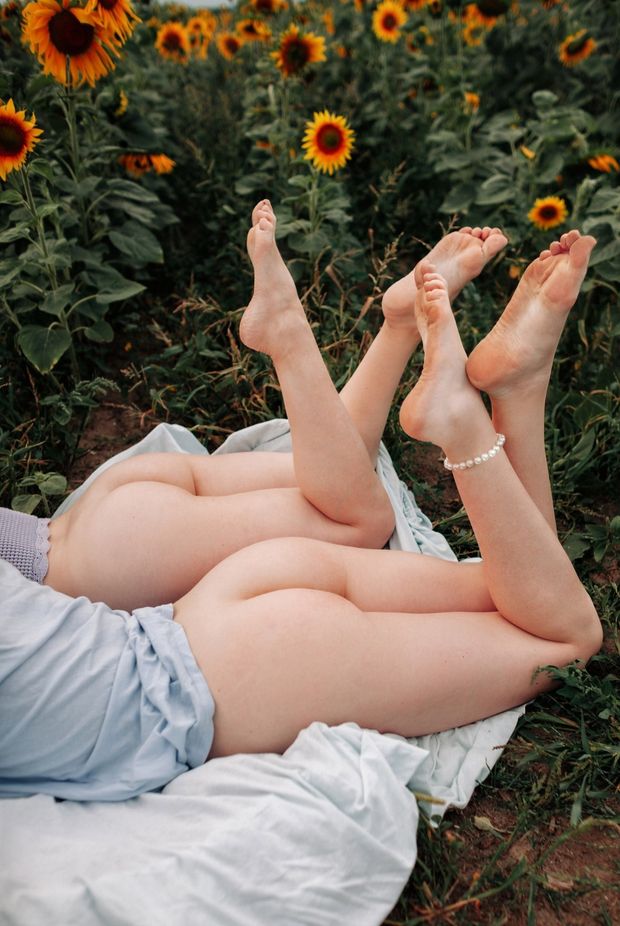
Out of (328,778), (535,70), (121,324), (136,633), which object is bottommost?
(328,778)

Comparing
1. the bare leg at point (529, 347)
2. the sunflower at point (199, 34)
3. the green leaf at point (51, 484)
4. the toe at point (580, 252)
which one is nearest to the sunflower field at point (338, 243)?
the green leaf at point (51, 484)

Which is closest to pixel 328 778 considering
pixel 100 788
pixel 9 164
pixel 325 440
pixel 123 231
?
pixel 100 788

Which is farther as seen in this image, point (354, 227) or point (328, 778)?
point (354, 227)

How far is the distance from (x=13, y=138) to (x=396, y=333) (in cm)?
110

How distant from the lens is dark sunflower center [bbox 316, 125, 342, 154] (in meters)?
2.93

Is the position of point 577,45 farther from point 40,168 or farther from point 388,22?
point 40,168

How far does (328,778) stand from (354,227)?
2.68 m

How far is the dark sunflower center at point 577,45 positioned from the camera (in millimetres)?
3814

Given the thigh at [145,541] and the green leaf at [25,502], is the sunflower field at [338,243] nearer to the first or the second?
the green leaf at [25,502]

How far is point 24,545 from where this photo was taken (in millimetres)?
1707

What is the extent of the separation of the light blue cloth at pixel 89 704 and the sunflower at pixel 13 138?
1.21 metres

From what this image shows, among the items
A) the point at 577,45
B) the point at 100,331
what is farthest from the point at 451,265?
the point at 577,45

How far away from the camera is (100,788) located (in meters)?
1.39

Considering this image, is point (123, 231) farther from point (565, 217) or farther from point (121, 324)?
point (565, 217)
